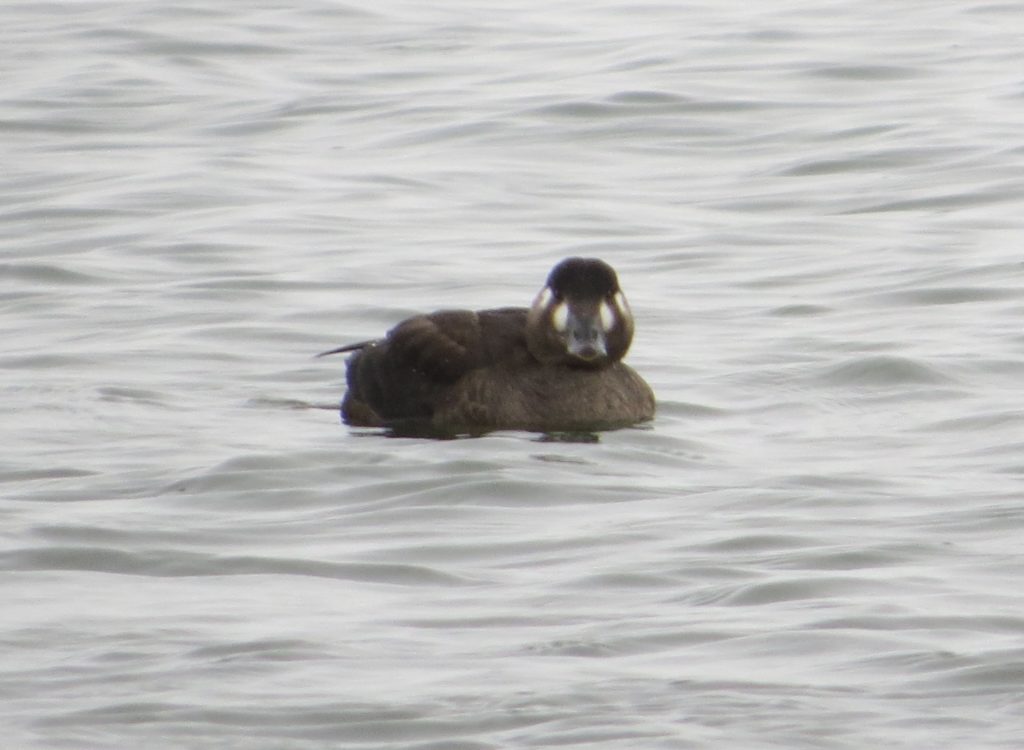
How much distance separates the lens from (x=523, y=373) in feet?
34.1

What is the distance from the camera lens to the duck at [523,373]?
10250 mm

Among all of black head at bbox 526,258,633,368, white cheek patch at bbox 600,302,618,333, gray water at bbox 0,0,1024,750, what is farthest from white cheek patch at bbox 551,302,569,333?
gray water at bbox 0,0,1024,750

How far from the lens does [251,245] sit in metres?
14.5

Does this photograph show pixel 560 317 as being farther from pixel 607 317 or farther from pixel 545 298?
pixel 607 317

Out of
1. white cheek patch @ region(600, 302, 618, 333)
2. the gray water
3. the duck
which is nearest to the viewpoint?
the gray water

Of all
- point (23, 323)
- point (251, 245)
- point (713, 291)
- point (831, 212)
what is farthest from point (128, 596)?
point (831, 212)

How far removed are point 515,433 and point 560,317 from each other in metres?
0.51

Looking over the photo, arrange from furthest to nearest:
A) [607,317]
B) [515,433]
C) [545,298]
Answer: [607,317]
[545,298]
[515,433]

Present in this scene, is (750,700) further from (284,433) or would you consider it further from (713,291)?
(713,291)

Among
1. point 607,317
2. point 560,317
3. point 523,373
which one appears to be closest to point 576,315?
point 560,317

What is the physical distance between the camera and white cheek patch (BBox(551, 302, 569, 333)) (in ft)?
33.9

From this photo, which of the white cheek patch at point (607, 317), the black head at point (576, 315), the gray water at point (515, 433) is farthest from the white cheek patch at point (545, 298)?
the gray water at point (515, 433)

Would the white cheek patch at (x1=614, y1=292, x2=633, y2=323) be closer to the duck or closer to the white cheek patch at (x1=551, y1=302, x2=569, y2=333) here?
the duck

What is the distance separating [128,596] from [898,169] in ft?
32.1
